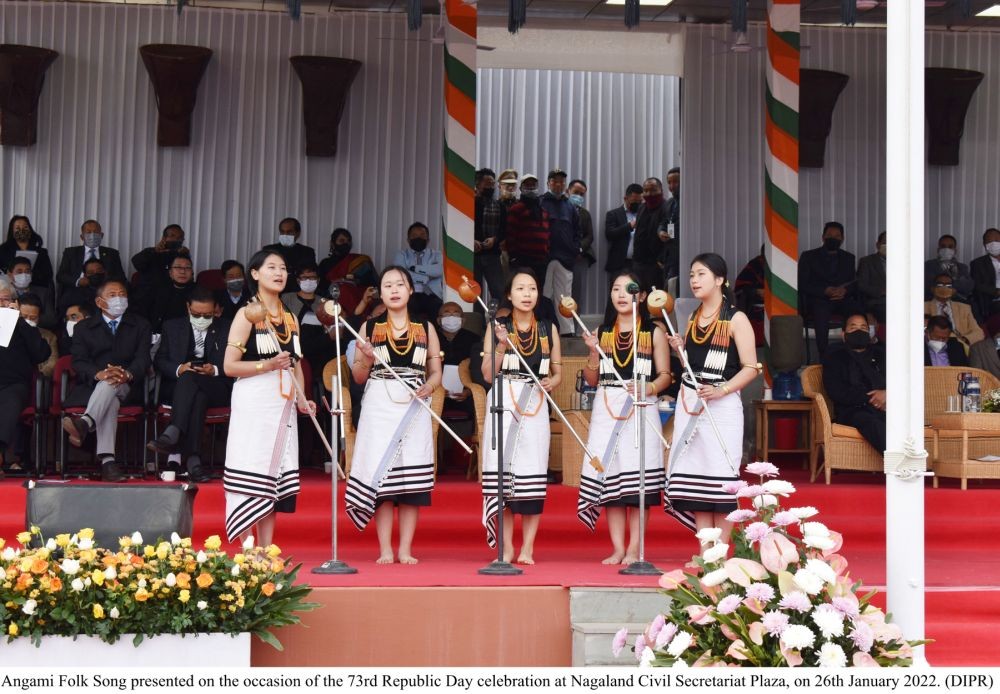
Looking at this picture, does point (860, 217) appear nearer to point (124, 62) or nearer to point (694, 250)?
point (694, 250)

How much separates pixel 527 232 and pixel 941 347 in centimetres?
360

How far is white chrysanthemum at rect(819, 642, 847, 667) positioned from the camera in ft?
12.0

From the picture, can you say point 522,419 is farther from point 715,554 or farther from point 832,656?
point 832,656

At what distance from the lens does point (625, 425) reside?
20.7 feet

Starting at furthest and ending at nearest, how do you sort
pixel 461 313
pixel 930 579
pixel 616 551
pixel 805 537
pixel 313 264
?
pixel 313 264 < pixel 461 313 < pixel 616 551 < pixel 930 579 < pixel 805 537

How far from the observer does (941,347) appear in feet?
30.7

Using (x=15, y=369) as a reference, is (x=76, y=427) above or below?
below

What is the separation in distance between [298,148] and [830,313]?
4.42 meters

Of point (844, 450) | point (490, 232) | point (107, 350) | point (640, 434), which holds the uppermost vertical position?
point (490, 232)

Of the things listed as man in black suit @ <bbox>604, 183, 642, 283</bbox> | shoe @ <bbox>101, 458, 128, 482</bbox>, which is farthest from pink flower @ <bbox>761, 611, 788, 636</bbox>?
man in black suit @ <bbox>604, 183, 642, 283</bbox>

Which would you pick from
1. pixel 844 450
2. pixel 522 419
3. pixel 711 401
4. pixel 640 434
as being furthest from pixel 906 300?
pixel 844 450

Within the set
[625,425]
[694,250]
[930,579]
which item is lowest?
[930,579]

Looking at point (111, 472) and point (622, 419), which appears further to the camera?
point (111, 472)

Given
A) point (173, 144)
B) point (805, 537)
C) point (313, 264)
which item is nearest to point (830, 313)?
point (313, 264)
